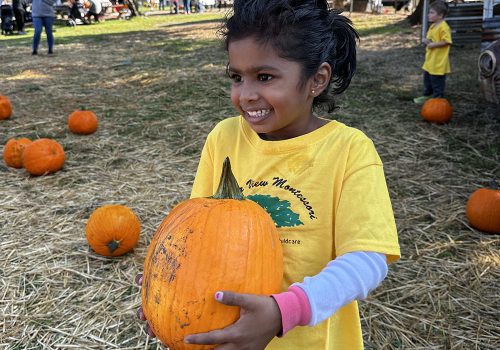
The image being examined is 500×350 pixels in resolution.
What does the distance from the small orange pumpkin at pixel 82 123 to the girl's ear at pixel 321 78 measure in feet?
19.9

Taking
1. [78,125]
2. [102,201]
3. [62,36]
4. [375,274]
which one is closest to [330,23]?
[375,274]

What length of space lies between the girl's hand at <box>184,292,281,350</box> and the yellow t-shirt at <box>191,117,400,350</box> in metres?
0.35

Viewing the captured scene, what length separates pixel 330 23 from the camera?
5.82 feet

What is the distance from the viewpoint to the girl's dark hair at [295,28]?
1.63 metres

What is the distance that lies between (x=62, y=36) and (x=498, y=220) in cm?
2194

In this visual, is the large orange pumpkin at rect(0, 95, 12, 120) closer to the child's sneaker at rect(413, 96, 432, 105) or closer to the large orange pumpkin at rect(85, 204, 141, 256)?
the large orange pumpkin at rect(85, 204, 141, 256)

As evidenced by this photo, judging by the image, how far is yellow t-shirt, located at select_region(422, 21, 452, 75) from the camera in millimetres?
8430

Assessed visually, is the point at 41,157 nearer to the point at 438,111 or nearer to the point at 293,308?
the point at 293,308

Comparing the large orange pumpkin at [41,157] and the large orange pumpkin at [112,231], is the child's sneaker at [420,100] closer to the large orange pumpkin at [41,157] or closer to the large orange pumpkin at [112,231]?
the large orange pumpkin at [41,157]

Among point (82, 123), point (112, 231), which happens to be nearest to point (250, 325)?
point (112, 231)

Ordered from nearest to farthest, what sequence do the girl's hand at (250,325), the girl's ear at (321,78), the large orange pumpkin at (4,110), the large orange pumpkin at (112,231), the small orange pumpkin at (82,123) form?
the girl's hand at (250,325) < the girl's ear at (321,78) < the large orange pumpkin at (112,231) < the small orange pumpkin at (82,123) < the large orange pumpkin at (4,110)

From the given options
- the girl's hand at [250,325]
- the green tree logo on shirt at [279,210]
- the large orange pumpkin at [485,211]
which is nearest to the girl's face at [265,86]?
the green tree logo on shirt at [279,210]

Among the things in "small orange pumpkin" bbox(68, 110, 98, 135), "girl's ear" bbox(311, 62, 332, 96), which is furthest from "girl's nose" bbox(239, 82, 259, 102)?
"small orange pumpkin" bbox(68, 110, 98, 135)

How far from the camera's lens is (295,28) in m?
1.66
